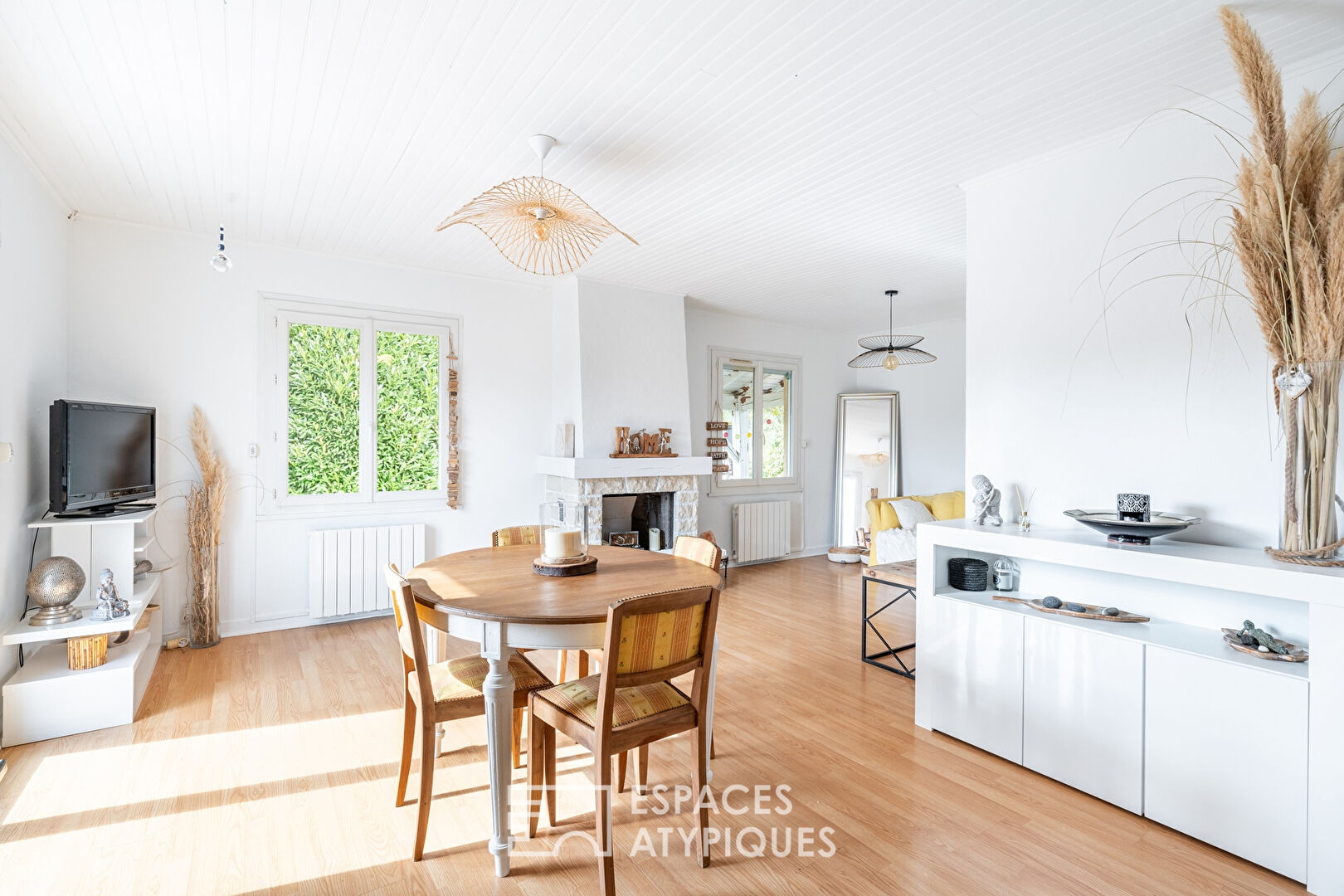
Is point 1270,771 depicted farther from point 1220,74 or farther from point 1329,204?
point 1220,74

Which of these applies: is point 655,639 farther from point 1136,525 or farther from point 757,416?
point 757,416

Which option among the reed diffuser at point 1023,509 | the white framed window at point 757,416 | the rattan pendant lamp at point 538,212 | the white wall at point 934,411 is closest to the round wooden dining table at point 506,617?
the rattan pendant lamp at point 538,212

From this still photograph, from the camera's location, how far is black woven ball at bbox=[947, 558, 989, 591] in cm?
295

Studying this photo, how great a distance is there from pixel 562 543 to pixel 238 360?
10.5ft

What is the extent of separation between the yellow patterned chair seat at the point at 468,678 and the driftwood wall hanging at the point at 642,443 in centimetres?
296

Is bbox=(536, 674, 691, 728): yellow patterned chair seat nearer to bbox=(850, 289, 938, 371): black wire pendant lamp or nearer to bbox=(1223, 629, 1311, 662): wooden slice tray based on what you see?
bbox=(1223, 629, 1311, 662): wooden slice tray

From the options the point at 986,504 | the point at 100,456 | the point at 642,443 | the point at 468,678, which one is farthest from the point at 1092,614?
the point at 100,456

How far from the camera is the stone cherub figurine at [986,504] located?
2963 mm

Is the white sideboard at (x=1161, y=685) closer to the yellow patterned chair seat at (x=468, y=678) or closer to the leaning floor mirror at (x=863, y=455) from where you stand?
the yellow patterned chair seat at (x=468, y=678)

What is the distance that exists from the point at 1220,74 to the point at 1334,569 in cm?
169

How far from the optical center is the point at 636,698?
6.67ft

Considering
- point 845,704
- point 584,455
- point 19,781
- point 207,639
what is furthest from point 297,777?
point 584,455

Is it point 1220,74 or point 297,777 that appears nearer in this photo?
point 1220,74

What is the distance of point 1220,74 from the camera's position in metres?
2.27
